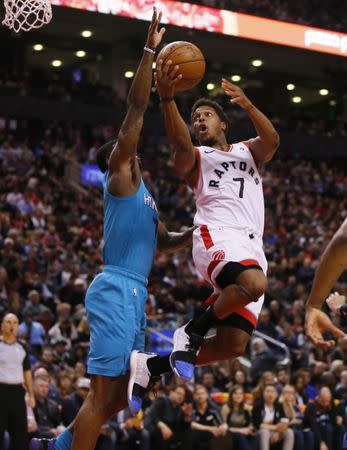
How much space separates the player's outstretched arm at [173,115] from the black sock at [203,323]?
1083 mm

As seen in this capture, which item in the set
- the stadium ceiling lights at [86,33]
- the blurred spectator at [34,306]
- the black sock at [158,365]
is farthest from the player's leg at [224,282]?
the stadium ceiling lights at [86,33]

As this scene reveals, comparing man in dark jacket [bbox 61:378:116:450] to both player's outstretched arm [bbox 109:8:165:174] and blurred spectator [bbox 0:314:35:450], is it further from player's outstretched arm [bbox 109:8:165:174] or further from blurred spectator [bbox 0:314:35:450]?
player's outstretched arm [bbox 109:8:165:174]

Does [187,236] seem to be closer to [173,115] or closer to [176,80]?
[173,115]

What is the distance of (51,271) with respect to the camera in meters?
17.3

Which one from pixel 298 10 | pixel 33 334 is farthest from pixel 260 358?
pixel 298 10

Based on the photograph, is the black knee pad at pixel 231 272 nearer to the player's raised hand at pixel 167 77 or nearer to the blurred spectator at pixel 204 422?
the player's raised hand at pixel 167 77

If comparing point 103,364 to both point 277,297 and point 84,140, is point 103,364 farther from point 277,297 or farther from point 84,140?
point 84,140

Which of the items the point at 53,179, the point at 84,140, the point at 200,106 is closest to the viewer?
the point at 200,106

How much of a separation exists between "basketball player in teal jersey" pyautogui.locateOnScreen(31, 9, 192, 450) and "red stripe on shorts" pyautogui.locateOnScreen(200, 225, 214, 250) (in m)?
0.38

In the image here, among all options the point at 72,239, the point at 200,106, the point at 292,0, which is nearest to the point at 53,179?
the point at 72,239

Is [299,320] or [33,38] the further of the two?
[33,38]

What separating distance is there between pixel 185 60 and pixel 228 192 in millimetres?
1003

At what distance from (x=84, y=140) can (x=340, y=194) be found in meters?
8.69

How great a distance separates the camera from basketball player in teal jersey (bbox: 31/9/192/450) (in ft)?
20.0
